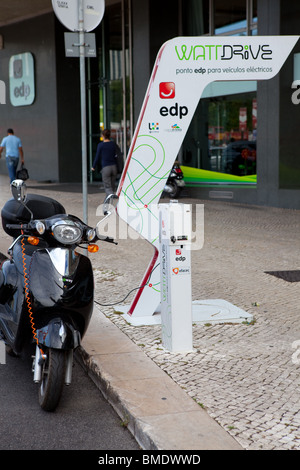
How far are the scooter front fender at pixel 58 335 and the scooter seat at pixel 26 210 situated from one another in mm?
919

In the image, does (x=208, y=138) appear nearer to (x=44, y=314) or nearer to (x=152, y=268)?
(x=152, y=268)

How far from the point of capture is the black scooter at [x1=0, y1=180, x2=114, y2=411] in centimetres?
386

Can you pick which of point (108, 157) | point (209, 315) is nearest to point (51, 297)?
point (209, 315)

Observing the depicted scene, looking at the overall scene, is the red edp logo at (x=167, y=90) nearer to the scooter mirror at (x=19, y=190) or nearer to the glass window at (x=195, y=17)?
the scooter mirror at (x=19, y=190)

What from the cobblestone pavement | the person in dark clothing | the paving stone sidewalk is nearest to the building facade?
the person in dark clothing

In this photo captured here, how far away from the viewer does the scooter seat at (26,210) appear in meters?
4.48

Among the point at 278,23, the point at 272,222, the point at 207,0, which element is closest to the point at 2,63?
the point at 207,0

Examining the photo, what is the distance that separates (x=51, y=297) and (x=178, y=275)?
3.77ft

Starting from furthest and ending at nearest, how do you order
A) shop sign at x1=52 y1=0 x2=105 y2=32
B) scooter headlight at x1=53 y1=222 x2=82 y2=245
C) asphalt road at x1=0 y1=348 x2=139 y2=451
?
1. shop sign at x1=52 y1=0 x2=105 y2=32
2. scooter headlight at x1=53 y1=222 x2=82 y2=245
3. asphalt road at x1=0 y1=348 x2=139 y2=451

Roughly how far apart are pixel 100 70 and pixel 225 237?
12.8 m

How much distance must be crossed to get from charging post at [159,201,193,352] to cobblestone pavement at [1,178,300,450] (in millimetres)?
148

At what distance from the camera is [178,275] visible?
Answer: 15.6 ft

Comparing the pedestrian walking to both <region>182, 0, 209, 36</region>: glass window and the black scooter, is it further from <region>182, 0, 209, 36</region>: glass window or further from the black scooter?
the black scooter
